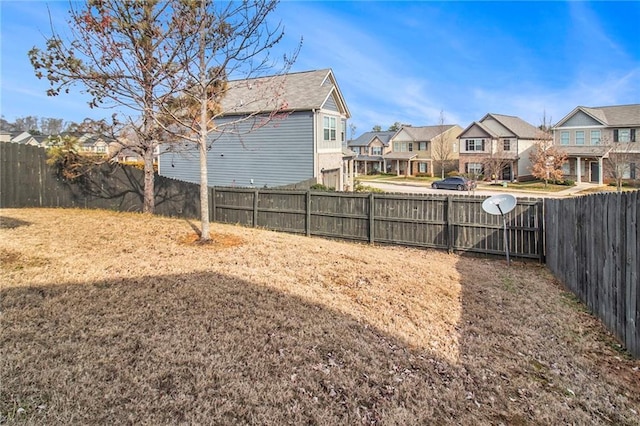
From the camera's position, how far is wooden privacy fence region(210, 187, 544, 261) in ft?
33.7

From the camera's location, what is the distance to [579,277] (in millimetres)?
6641

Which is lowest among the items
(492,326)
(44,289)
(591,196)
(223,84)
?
(492,326)

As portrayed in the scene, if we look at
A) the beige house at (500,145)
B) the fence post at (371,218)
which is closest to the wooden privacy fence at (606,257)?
the fence post at (371,218)

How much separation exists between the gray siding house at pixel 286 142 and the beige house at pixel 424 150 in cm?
3174

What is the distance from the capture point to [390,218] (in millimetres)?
11773

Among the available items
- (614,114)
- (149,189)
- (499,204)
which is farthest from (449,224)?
(614,114)

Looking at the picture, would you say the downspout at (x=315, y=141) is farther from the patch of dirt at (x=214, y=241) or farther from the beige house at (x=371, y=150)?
the beige house at (x=371, y=150)

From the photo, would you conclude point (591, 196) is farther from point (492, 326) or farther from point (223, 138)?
point (223, 138)

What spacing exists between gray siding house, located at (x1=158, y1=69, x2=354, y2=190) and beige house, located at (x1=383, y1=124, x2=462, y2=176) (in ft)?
104

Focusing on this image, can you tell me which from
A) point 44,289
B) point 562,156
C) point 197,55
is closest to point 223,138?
point 197,55

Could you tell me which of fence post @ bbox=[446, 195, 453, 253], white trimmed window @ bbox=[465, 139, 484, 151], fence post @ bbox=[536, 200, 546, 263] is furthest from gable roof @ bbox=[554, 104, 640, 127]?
fence post @ bbox=[446, 195, 453, 253]

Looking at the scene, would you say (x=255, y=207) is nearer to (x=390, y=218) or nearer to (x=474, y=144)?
(x=390, y=218)

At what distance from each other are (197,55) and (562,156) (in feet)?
126

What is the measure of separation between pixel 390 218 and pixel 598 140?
36412 millimetres
